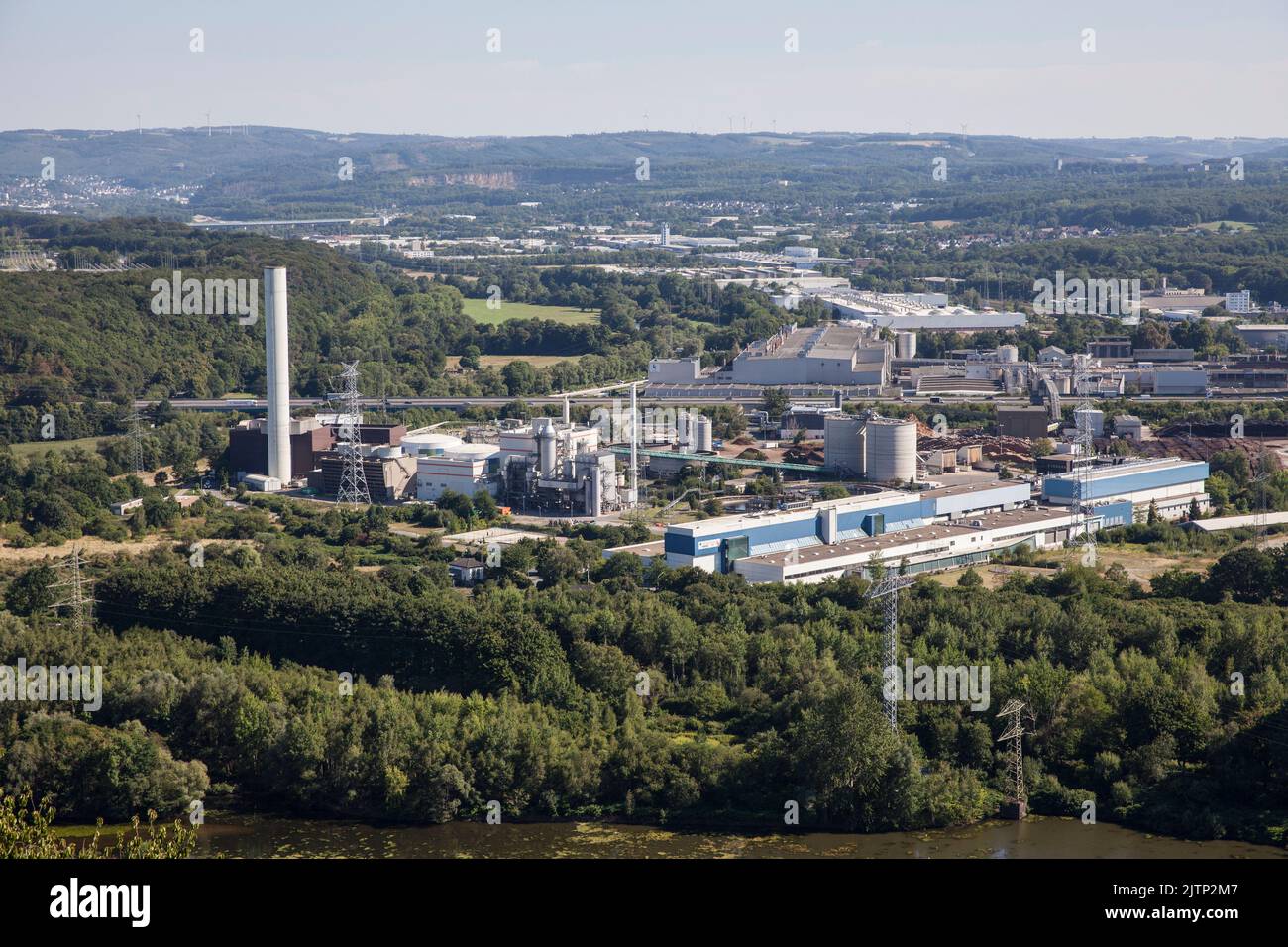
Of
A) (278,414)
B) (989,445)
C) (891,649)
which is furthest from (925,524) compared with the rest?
(278,414)

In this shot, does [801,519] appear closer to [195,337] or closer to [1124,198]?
Result: [195,337]

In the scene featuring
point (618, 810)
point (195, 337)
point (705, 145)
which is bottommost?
point (618, 810)

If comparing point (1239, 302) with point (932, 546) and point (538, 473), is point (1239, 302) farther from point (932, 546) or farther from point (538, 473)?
point (932, 546)

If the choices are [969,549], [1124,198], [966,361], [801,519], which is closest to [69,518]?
[801,519]

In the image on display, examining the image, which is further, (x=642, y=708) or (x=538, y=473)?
(x=538, y=473)

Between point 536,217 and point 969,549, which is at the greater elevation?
point 536,217

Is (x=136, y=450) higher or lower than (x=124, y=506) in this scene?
higher

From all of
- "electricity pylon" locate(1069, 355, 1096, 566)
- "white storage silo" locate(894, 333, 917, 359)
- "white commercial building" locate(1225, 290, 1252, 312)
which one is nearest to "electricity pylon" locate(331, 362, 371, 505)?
"electricity pylon" locate(1069, 355, 1096, 566)
